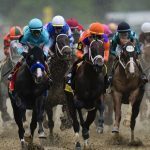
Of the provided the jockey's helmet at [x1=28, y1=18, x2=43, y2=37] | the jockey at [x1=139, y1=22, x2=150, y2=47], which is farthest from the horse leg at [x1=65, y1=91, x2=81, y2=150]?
the jockey at [x1=139, y1=22, x2=150, y2=47]

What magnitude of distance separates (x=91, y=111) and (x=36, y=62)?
53.6 inches

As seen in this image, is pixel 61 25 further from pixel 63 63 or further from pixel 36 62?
pixel 36 62

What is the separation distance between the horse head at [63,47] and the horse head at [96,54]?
1.25 meters

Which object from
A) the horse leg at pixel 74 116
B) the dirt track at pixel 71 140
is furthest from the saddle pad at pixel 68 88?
the dirt track at pixel 71 140

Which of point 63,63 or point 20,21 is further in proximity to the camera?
point 20,21

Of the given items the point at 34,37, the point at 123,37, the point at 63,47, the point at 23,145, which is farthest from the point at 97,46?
the point at 123,37

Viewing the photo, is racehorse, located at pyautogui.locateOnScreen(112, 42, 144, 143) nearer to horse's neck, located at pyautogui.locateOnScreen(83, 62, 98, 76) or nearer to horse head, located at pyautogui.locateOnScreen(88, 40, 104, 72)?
horse's neck, located at pyautogui.locateOnScreen(83, 62, 98, 76)

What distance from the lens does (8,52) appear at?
56.5 feet

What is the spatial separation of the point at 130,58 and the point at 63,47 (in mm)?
1238

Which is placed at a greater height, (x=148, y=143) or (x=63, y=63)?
(x=63, y=63)

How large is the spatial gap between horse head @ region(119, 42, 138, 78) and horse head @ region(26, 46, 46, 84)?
187 cm

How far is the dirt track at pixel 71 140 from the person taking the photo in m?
12.9

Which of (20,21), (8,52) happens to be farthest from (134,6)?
(8,52)

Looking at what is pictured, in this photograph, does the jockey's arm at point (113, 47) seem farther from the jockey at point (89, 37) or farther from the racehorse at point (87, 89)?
the racehorse at point (87, 89)
